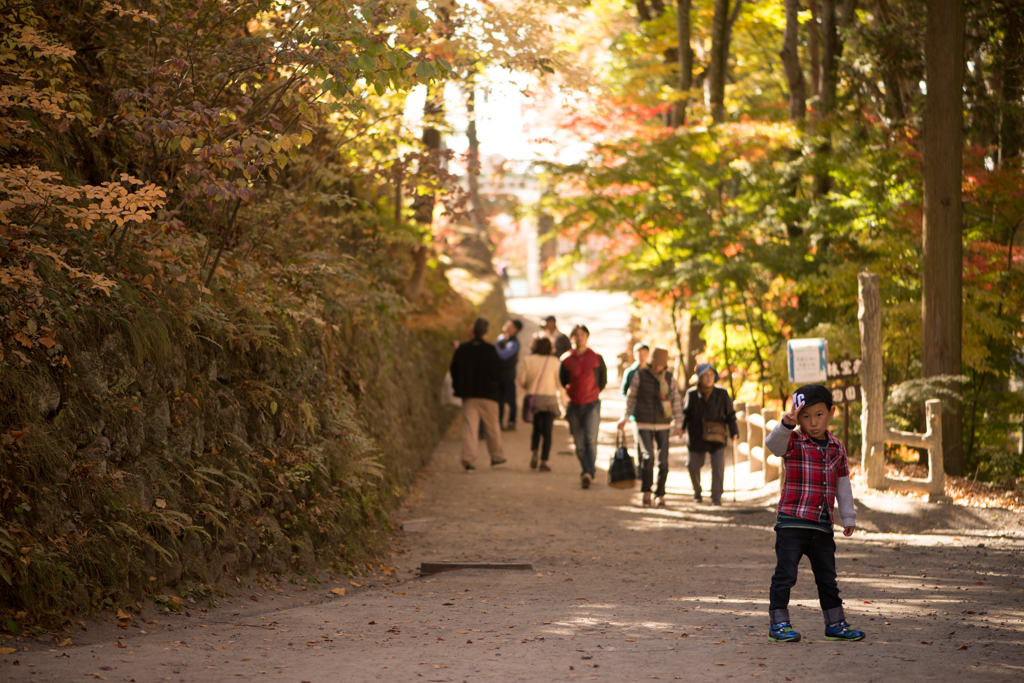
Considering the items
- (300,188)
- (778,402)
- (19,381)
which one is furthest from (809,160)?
(19,381)

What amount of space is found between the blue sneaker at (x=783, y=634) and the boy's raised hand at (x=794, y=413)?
1.22m

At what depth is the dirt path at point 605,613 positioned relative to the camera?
4.57 meters

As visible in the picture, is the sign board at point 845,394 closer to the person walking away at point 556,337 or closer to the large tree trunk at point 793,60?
the person walking away at point 556,337

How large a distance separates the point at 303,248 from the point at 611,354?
78.2 ft

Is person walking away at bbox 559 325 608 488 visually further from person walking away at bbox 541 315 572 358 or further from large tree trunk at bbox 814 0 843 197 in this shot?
large tree trunk at bbox 814 0 843 197

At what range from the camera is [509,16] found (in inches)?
372

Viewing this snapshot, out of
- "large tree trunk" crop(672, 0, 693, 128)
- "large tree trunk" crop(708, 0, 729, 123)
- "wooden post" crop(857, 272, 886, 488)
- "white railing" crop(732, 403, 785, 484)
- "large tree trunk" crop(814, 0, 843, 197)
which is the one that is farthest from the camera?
"large tree trunk" crop(672, 0, 693, 128)

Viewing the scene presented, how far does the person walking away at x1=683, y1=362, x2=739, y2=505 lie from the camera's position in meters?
10.7

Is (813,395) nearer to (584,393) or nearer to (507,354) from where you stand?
(584,393)

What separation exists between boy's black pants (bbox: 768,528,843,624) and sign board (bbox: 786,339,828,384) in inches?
205

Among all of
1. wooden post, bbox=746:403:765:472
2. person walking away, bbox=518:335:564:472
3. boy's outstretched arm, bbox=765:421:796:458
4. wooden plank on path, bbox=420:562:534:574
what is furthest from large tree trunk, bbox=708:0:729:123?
boy's outstretched arm, bbox=765:421:796:458

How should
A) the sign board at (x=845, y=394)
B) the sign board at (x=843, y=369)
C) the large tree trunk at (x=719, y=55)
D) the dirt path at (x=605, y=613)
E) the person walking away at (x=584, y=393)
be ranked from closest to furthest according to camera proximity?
the dirt path at (x=605, y=613), the sign board at (x=843, y=369), the sign board at (x=845, y=394), the person walking away at (x=584, y=393), the large tree trunk at (x=719, y=55)

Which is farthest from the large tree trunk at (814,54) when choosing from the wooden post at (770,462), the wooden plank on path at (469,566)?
the wooden plank on path at (469,566)

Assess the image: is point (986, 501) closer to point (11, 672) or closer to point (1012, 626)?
point (1012, 626)
